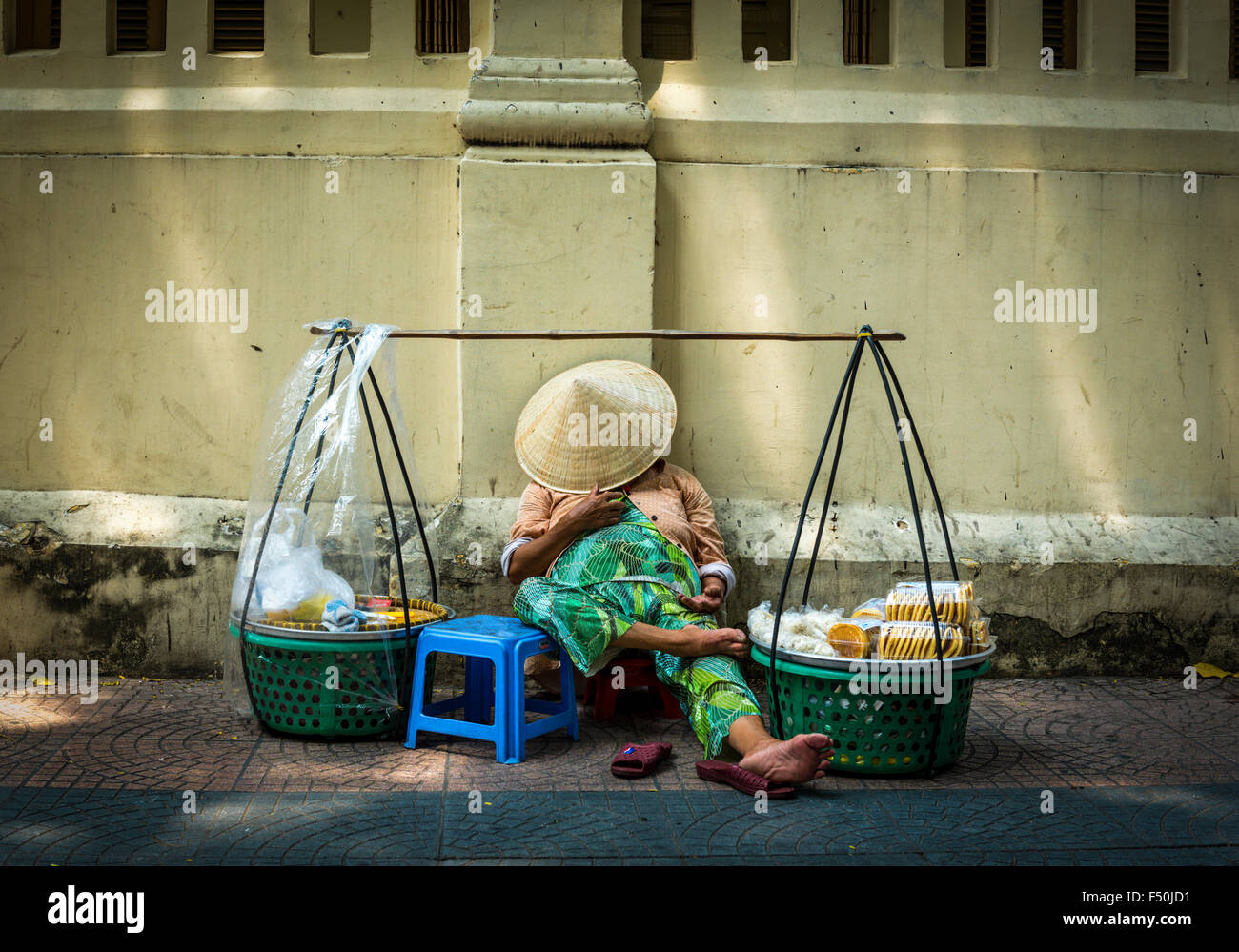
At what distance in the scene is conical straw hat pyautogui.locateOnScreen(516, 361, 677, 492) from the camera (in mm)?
4410

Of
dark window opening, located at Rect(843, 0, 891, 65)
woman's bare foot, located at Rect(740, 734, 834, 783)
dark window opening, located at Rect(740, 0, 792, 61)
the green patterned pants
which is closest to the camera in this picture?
woman's bare foot, located at Rect(740, 734, 834, 783)

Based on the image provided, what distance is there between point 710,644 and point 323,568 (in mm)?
1468

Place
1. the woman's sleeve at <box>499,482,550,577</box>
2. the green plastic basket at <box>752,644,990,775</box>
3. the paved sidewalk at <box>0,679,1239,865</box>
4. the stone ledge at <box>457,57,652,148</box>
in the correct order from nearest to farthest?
1. the paved sidewalk at <box>0,679,1239,865</box>
2. the green plastic basket at <box>752,644,990,775</box>
3. the woman's sleeve at <box>499,482,550,577</box>
4. the stone ledge at <box>457,57,652,148</box>

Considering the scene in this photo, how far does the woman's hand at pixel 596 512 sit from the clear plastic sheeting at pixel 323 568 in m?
0.61

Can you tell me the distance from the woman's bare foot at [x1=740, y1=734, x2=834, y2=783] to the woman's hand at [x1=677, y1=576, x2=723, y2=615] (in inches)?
29.7

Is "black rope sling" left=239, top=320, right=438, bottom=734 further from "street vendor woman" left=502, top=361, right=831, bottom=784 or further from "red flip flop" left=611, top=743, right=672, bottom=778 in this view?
"red flip flop" left=611, top=743, right=672, bottom=778

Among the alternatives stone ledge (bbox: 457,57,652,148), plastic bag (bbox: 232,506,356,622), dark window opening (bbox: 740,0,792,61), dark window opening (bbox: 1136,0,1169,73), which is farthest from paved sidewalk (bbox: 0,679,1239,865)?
dark window opening (bbox: 740,0,792,61)

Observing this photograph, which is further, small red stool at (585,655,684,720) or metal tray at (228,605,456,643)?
small red stool at (585,655,684,720)

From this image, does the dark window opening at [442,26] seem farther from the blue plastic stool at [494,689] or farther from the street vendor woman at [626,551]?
the blue plastic stool at [494,689]

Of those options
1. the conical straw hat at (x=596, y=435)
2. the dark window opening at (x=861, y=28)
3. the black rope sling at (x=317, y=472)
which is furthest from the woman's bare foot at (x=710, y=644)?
the dark window opening at (x=861, y=28)

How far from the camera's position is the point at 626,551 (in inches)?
166

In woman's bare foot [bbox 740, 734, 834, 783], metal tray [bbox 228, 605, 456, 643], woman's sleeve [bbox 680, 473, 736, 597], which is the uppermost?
woman's sleeve [bbox 680, 473, 736, 597]

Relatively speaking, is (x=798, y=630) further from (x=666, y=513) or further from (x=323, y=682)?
(x=323, y=682)

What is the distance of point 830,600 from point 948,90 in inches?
94.5
